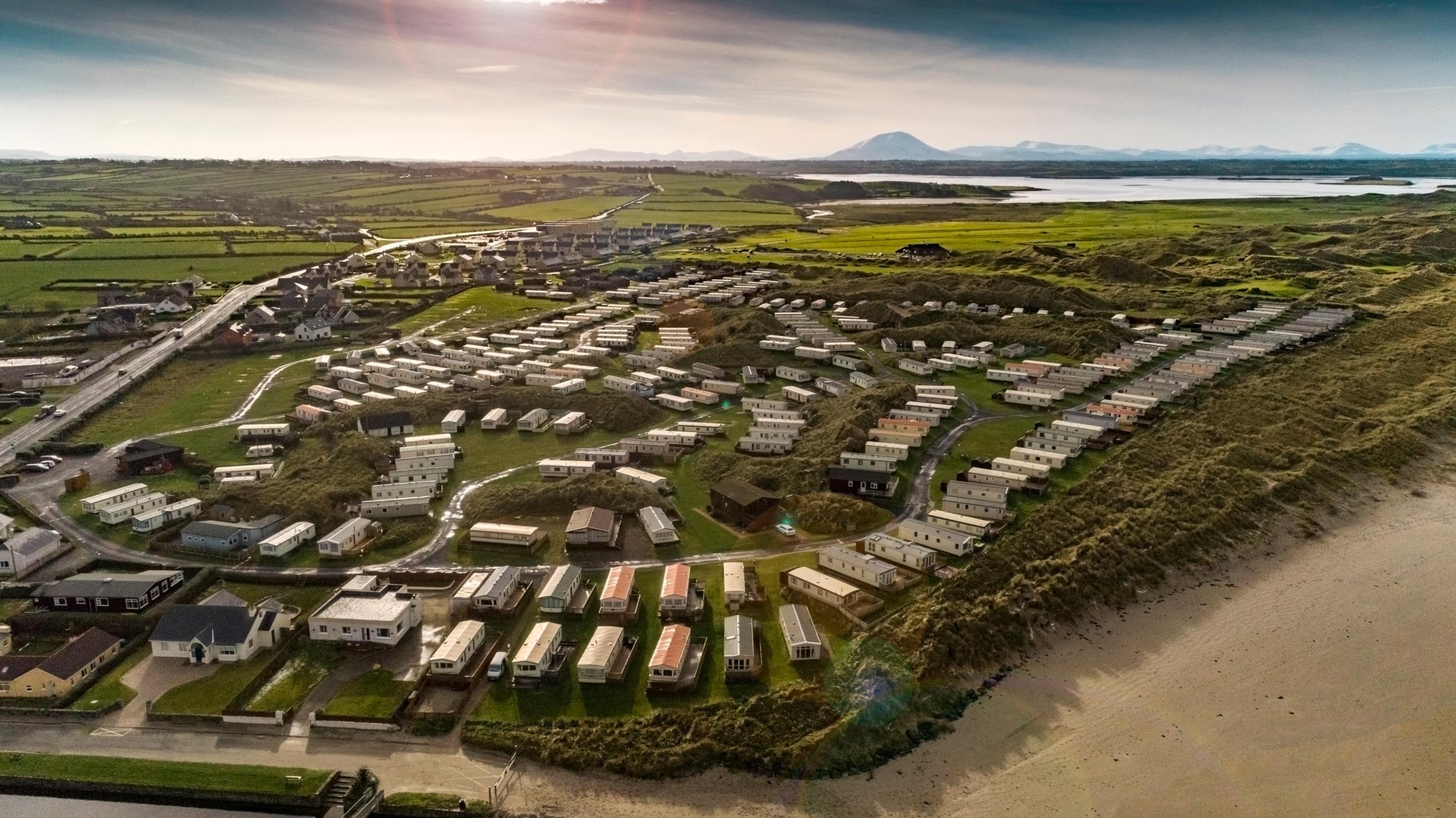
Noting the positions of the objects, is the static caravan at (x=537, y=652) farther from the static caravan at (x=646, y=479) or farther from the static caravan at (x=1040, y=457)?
the static caravan at (x=1040, y=457)

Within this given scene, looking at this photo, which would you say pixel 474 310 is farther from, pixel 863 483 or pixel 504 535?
pixel 863 483

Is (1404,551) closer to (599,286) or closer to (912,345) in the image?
(912,345)

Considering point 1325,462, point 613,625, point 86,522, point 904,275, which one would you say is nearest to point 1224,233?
point 904,275

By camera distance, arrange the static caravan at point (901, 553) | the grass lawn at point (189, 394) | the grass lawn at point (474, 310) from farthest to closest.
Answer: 1. the grass lawn at point (474, 310)
2. the grass lawn at point (189, 394)
3. the static caravan at point (901, 553)

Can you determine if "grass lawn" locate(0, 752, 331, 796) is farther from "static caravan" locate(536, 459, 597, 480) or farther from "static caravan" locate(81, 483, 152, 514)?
"static caravan" locate(536, 459, 597, 480)

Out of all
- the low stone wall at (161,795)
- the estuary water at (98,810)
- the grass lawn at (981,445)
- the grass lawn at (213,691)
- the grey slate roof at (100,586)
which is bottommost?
the estuary water at (98,810)

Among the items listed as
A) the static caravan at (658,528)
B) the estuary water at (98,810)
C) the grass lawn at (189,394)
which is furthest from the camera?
the grass lawn at (189,394)

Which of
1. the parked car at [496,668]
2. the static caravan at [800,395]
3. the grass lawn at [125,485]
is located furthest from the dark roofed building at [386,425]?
the parked car at [496,668]
